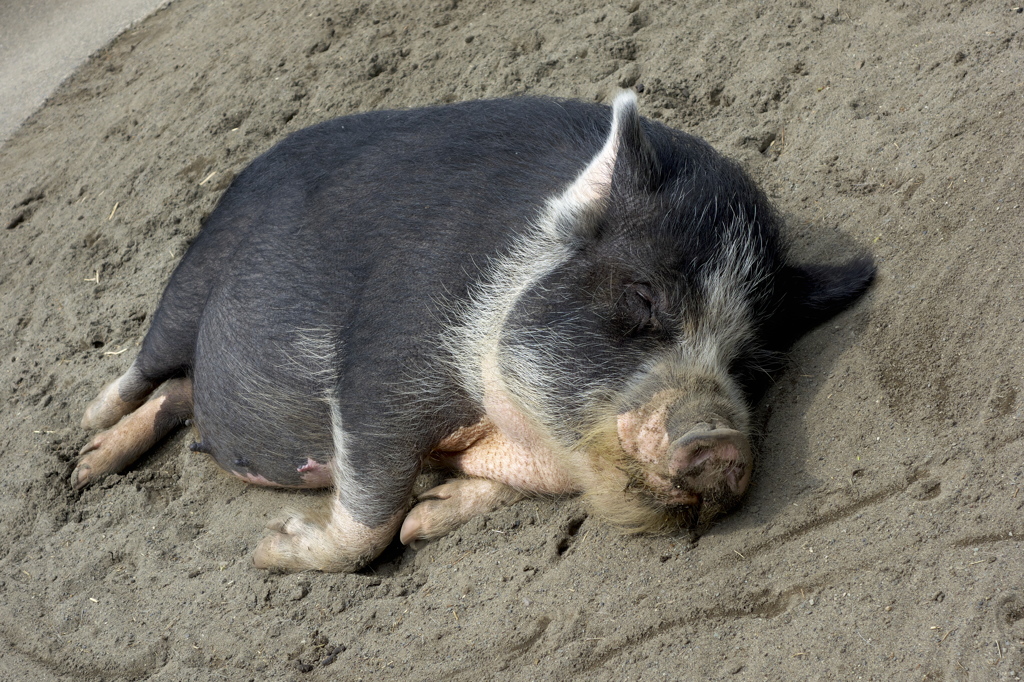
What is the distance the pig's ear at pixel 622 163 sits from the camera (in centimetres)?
302

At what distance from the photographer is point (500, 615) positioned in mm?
3072

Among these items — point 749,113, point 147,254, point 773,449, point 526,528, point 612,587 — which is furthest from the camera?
point 147,254

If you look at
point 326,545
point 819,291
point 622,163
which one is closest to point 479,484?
point 326,545

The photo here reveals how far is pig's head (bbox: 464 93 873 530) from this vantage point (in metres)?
2.91

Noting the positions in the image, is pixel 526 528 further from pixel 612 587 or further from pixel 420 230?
pixel 420 230

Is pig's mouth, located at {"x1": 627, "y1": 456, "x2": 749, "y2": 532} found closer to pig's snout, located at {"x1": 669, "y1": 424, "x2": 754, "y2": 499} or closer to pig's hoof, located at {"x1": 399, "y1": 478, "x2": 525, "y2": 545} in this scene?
pig's snout, located at {"x1": 669, "y1": 424, "x2": 754, "y2": 499}

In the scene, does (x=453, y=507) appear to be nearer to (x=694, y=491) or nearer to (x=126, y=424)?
(x=694, y=491)

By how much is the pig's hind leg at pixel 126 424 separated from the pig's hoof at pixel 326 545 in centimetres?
122

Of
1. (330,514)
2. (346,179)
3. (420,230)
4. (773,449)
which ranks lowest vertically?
(773,449)

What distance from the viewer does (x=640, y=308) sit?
3.05 meters

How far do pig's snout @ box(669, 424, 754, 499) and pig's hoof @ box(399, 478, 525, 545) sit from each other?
991 mm

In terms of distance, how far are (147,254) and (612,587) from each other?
3.97 m

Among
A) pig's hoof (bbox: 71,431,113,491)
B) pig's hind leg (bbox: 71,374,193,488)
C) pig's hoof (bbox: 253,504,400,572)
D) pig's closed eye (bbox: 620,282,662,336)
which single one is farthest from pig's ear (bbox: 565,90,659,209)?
pig's hoof (bbox: 71,431,113,491)

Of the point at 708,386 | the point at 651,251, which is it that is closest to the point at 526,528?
the point at 708,386
